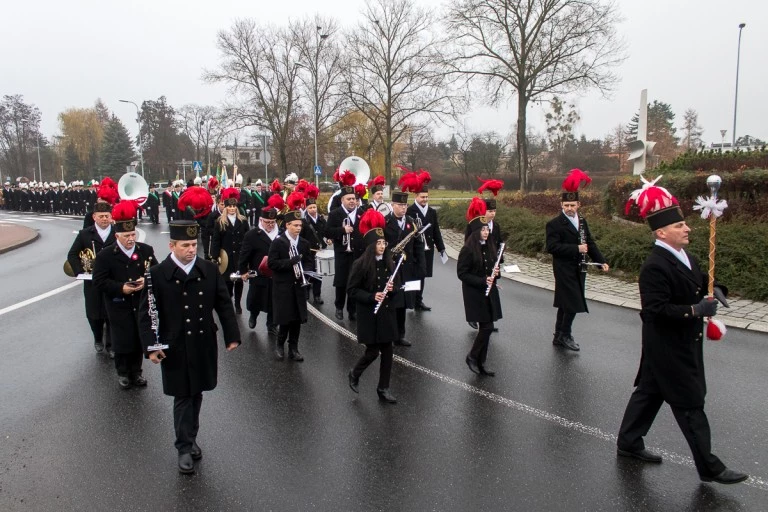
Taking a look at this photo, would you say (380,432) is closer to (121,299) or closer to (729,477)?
(729,477)

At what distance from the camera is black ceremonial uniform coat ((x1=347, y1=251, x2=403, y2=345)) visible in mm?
5566

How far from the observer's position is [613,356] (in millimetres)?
6980

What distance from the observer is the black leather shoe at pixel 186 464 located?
432cm

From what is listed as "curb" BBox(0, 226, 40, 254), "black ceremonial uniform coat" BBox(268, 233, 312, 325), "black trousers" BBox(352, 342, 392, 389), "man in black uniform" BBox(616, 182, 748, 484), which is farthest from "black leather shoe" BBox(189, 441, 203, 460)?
"curb" BBox(0, 226, 40, 254)

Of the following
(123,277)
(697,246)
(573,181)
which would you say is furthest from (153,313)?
(697,246)

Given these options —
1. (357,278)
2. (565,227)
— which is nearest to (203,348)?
(357,278)

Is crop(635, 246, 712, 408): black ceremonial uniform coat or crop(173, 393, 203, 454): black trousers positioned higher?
crop(635, 246, 712, 408): black ceremonial uniform coat

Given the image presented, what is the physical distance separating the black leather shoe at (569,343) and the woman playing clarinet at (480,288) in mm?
1446

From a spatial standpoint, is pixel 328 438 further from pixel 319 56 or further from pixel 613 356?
pixel 319 56

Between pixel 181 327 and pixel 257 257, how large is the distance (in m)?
3.58

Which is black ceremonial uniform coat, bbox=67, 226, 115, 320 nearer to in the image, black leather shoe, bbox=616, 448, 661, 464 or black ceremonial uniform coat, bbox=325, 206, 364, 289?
black ceremonial uniform coat, bbox=325, 206, 364, 289

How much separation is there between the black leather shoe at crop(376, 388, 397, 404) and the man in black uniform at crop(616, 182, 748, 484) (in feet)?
8.03

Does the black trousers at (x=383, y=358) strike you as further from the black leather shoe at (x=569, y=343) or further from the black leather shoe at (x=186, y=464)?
the black leather shoe at (x=569, y=343)

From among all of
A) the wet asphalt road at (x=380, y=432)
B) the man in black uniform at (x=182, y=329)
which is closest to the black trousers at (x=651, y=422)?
the wet asphalt road at (x=380, y=432)
